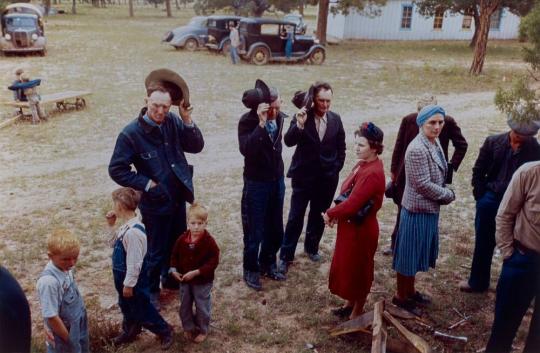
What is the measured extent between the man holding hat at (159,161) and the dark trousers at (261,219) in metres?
0.58

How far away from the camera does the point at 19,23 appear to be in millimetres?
19172

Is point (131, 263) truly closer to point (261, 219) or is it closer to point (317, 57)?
point (261, 219)

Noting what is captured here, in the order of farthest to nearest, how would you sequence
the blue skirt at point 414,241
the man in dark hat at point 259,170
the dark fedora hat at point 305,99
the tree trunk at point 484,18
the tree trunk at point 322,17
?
the tree trunk at point 322,17
the tree trunk at point 484,18
the dark fedora hat at point 305,99
the man in dark hat at point 259,170
the blue skirt at point 414,241

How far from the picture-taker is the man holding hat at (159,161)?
3.92 metres

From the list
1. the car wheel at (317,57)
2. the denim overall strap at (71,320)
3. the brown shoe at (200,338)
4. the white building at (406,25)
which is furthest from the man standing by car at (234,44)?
the denim overall strap at (71,320)

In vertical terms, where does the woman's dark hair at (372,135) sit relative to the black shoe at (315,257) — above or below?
above

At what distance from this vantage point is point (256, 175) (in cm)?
448

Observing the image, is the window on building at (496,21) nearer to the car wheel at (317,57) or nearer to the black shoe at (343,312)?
the car wheel at (317,57)

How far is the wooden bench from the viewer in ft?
33.7

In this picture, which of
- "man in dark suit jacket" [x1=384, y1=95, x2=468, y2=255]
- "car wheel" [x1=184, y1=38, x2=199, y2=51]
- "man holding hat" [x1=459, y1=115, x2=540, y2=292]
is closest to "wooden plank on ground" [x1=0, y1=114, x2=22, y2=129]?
"man in dark suit jacket" [x1=384, y1=95, x2=468, y2=255]

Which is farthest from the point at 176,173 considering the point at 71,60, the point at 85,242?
the point at 71,60

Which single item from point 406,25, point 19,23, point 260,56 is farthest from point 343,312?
point 406,25

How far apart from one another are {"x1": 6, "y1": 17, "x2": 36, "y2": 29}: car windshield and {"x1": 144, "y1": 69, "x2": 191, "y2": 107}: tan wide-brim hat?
58.1 ft

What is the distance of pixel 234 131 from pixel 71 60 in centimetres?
1063
